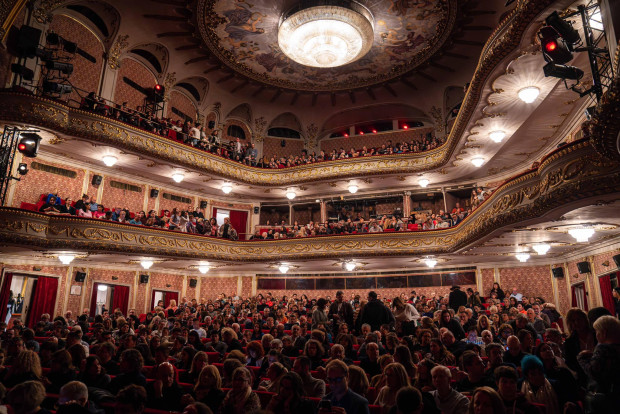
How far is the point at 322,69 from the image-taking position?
1770 centimetres

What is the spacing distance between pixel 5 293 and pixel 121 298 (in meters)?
3.88

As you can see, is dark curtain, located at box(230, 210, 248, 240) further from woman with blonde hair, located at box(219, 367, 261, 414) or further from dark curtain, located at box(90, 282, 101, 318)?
woman with blonde hair, located at box(219, 367, 261, 414)

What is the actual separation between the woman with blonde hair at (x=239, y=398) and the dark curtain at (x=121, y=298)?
1368 centimetres

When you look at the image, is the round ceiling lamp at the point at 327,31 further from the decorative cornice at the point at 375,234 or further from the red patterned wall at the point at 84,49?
the red patterned wall at the point at 84,49

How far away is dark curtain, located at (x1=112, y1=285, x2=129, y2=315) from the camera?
15234 mm

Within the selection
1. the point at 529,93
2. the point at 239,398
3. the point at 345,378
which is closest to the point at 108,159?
the point at 239,398

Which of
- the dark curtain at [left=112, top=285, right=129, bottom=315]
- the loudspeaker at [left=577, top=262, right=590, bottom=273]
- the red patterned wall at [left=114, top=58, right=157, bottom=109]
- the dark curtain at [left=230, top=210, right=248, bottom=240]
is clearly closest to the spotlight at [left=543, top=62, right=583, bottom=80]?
the loudspeaker at [left=577, top=262, right=590, bottom=273]

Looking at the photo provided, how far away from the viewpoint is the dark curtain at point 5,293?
39.3ft

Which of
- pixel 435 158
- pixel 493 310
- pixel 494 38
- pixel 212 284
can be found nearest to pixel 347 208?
pixel 435 158

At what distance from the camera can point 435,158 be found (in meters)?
15.8

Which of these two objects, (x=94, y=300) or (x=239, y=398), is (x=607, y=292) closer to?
(x=239, y=398)

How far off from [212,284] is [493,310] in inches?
509

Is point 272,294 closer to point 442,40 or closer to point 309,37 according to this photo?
point 309,37

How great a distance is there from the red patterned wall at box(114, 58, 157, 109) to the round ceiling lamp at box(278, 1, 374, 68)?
20.8 ft
